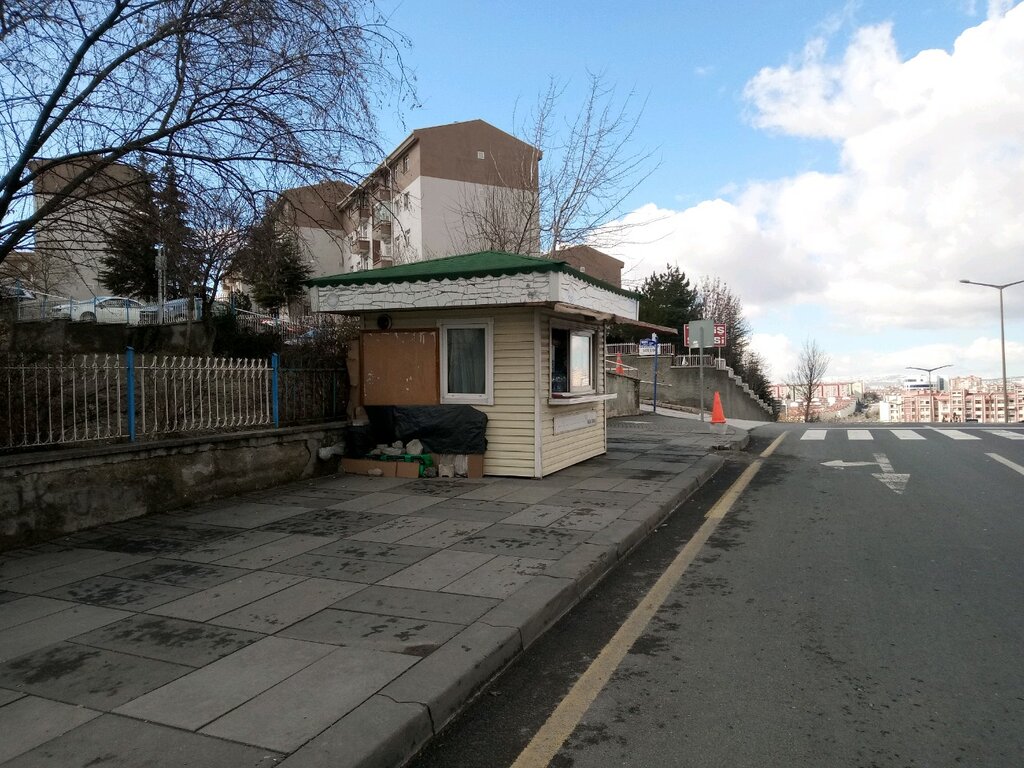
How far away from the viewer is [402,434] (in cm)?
1022

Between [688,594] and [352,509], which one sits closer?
[688,594]

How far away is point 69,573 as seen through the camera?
5480 mm

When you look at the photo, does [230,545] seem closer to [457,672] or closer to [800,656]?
[457,672]

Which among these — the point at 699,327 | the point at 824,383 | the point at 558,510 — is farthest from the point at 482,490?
the point at 824,383

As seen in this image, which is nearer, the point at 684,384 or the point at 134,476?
the point at 134,476

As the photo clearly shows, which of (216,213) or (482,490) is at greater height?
(216,213)

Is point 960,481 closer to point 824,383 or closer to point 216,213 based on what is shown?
point 216,213

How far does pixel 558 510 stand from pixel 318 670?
4.42 metres

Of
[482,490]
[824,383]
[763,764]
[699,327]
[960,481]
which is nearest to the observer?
[763,764]

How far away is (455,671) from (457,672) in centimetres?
2

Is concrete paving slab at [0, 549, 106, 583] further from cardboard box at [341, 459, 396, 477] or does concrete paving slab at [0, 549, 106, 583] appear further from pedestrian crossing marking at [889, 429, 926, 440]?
pedestrian crossing marking at [889, 429, 926, 440]

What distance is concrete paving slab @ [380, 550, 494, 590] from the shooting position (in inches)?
203

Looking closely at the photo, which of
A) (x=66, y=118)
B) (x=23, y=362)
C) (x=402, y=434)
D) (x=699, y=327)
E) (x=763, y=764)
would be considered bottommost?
(x=763, y=764)

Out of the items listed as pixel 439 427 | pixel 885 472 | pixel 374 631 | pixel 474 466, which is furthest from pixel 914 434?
pixel 374 631
